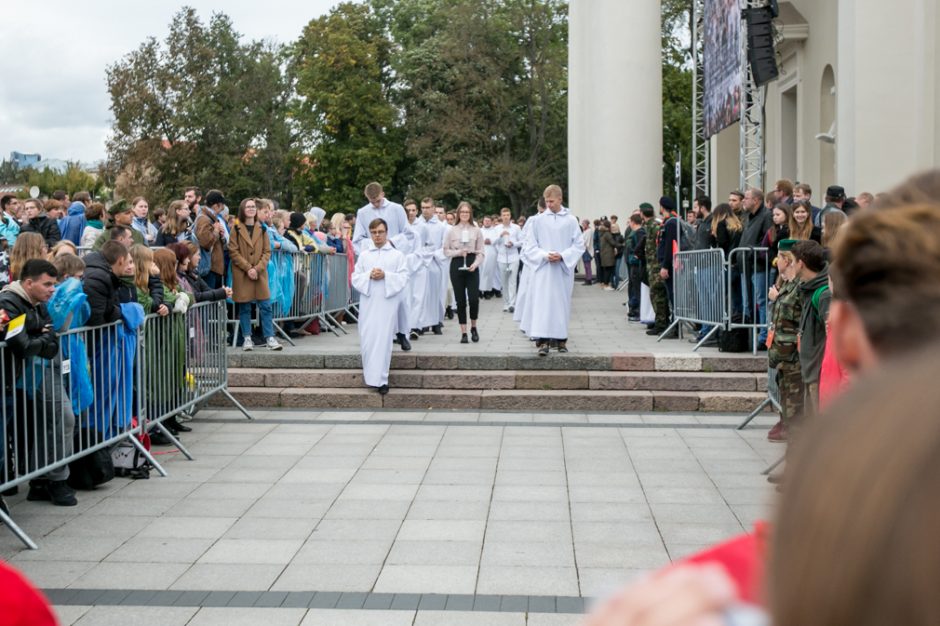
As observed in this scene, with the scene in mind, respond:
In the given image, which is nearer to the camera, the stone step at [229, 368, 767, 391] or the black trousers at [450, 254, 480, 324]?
the stone step at [229, 368, 767, 391]

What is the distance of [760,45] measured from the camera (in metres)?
17.8

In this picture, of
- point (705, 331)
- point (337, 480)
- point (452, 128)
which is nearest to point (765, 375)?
point (705, 331)

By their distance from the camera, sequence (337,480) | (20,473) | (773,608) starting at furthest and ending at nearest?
(337,480) < (20,473) < (773,608)

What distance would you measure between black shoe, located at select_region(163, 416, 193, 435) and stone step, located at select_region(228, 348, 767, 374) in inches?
102

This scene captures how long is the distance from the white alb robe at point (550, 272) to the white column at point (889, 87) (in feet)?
16.1

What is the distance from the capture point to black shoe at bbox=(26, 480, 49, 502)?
25.6 ft

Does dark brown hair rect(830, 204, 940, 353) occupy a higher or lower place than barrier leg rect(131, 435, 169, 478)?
higher

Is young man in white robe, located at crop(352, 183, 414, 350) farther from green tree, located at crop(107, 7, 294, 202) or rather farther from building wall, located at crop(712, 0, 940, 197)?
green tree, located at crop(107, 7, 294, 202)

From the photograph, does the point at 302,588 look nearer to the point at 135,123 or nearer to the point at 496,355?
the point at 496,355

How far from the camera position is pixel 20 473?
7055 mm

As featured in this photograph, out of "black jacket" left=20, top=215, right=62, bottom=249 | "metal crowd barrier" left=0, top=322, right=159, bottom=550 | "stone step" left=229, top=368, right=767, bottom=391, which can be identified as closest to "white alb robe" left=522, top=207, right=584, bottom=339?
"stone step" left=229, top=368, right=767, bottom=391

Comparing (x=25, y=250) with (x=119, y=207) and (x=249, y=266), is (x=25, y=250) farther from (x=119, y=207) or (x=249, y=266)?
(x=249, y=266)

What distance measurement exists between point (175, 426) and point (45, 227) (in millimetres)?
5359

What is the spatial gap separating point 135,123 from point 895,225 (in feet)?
180
